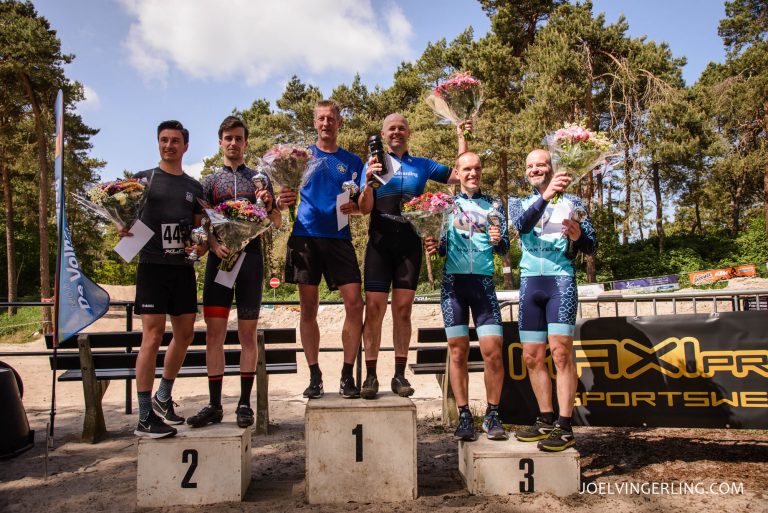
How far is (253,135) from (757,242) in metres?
30.7

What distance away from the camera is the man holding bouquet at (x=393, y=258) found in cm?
383

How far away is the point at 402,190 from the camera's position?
12.9 ft

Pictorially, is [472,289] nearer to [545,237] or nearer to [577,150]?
[545,237]

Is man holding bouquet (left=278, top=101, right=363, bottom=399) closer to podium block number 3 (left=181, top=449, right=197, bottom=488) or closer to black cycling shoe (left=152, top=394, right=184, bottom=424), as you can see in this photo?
podium block number 3 (left=181, top=449, right=197, bottom=488)

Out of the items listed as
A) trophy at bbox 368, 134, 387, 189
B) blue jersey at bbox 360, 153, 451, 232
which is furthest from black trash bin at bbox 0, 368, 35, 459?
trophy at bbox 368, 134, 387, 189

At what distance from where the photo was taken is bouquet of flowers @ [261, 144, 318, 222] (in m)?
3.63

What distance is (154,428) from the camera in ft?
11.1

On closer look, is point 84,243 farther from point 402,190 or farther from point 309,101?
point 402,190

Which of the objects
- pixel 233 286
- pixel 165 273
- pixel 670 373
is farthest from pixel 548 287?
pixel 165 273

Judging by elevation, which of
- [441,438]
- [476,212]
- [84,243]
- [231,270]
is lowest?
[441,438]

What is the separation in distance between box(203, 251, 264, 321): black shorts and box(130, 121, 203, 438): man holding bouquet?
13 cm

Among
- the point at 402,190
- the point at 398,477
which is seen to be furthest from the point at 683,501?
the point at 402,190

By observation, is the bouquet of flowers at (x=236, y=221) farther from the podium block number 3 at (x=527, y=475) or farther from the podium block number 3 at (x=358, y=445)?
the podium block number 3 at (x=527, y=475)

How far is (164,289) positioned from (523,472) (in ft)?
9.27
